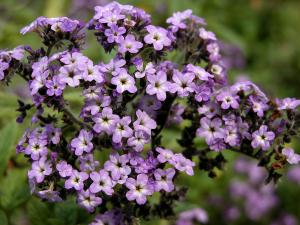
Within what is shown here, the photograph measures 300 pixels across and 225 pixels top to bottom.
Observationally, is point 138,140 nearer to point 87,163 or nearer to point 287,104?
point 87,163

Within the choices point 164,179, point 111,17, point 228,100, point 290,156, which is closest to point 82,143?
point 164,179

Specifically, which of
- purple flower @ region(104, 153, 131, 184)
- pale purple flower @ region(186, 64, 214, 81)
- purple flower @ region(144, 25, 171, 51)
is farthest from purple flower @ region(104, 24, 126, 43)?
purple flower @ region(104, 153, 131, 184)

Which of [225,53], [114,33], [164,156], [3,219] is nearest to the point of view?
[164,156]

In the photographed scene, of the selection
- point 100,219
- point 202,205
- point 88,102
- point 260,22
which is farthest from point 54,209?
point 260,22

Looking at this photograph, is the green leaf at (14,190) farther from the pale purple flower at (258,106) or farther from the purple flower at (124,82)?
the pale purple flower at (258,106)

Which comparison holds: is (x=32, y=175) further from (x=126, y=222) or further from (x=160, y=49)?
(x=160, y=49)

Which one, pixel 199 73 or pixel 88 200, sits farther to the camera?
pixel 199 73

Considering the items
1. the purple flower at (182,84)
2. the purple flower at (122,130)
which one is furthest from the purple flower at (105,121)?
the purple flower at (182,84)
